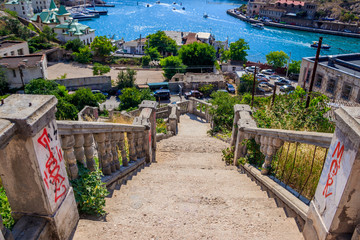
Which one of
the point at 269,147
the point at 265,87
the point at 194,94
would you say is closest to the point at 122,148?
the point at 269,147

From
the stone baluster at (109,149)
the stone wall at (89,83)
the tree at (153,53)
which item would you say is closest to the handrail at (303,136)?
the stone baluster at (109,149)

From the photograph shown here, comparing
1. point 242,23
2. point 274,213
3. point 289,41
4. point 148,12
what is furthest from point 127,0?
point 274,213

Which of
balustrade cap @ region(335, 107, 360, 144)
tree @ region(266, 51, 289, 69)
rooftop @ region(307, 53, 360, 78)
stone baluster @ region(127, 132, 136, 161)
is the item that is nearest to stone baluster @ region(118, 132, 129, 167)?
stone baluster @ region(127, 132, 136, 161)

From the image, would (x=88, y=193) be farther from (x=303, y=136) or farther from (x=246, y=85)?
(x=246, y=85)

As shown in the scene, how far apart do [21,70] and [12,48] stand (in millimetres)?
10804

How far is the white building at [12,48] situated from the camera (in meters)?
43.4

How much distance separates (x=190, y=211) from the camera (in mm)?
4816

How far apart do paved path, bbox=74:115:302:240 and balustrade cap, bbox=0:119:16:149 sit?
72.9 inches

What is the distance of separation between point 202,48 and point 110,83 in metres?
18.9

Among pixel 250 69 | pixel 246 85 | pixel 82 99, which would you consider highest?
pixel 82 99

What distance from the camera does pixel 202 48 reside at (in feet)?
165

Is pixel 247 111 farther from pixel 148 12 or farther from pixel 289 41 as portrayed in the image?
pixel 148 12

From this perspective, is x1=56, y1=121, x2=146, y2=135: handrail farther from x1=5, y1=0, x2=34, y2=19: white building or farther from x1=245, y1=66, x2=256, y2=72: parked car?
x1=5, y1=0, x2=34, y2=19: white building

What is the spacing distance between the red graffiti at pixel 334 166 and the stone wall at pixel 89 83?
3825 centimetres
